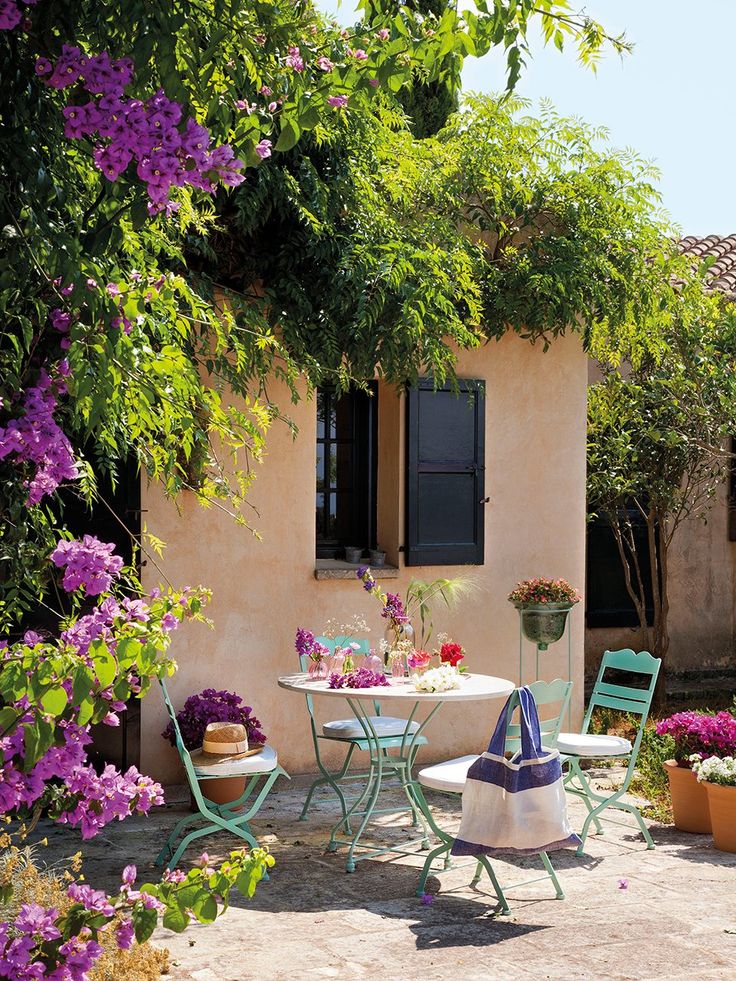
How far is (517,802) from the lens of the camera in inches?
201

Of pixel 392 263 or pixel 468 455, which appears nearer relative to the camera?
pixel 392 263

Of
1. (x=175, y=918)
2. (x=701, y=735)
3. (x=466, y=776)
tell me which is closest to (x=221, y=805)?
(x=466, y=776)

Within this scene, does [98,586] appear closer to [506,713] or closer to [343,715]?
[506,713]

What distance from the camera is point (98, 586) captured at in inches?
94.0

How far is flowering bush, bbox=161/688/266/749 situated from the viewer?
6.91 m

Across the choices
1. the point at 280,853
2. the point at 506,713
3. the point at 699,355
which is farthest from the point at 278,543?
the point at 699,355

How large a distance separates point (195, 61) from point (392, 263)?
15.9 ft

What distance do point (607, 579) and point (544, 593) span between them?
9.88 feet

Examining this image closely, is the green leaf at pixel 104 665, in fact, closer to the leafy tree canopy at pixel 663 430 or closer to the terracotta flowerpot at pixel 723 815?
the terracotta flowerpot at pixel 723 815

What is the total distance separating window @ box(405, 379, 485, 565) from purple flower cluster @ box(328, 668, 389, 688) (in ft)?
6.73

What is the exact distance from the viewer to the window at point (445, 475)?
8281 millimetres

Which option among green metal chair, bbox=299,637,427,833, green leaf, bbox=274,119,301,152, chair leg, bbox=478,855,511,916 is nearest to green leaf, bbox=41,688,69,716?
green leaf, bbox=274,119,301,152

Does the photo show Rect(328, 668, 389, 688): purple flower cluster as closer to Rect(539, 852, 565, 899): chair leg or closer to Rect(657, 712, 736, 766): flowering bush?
Rect(539, 852, 565, 899): chair leg

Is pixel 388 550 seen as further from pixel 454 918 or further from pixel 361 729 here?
pixel 454 918
